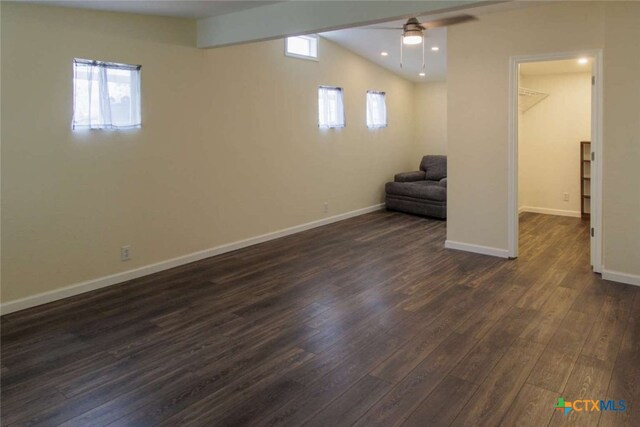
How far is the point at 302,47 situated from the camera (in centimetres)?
Result: 618

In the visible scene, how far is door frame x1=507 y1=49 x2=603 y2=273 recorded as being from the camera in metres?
4.04

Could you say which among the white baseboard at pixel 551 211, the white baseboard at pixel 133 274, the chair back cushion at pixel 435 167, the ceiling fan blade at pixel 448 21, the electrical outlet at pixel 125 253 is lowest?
the white baseboard at pixel 133 274

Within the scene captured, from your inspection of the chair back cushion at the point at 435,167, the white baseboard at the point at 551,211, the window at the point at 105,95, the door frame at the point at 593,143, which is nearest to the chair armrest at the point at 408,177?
the chair back cushion at the point at 435,167

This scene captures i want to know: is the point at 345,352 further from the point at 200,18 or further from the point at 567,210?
the point at 567,210

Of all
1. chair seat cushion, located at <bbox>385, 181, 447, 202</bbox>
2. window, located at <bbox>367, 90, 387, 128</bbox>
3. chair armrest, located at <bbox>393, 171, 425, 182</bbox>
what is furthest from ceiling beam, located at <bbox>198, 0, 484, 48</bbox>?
Result: chair armrest, located at <bbox>393, 171, 425, 182</bbox>

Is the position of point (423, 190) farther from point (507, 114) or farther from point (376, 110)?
point (507, 114)

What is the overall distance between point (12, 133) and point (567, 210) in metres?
7.21

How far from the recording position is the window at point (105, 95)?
3856 mm

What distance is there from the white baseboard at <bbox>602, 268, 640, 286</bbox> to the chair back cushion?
13.0 ft

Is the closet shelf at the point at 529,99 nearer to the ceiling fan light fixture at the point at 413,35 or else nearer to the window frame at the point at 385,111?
the window frame at the point at 385,111

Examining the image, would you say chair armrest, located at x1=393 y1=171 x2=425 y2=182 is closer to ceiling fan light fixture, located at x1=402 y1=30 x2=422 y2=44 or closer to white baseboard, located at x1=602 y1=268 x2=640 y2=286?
ceiling fan light fixture, located at x1=402 y1=30 x2=422 y2=44

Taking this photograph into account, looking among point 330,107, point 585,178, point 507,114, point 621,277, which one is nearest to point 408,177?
point 330,107

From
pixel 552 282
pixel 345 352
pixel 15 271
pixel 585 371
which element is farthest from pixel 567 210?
pixel 15 271

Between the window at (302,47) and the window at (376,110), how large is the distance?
1.48 metres
